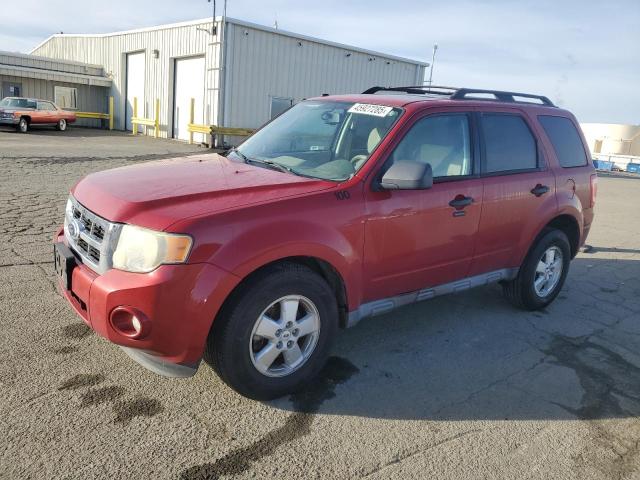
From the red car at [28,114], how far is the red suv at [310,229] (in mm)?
20799

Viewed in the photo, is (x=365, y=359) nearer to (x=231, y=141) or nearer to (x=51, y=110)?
(x=231, y=141)

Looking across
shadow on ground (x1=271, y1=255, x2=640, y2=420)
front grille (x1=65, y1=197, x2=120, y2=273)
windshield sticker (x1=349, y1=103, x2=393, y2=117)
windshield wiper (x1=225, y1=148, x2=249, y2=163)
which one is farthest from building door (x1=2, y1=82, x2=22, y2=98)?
shadow on ground (x1=271, y1=255, x2=640, y2=420)

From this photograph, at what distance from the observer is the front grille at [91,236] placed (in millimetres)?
2855

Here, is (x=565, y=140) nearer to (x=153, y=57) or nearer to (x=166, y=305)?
(x=166, y=305)

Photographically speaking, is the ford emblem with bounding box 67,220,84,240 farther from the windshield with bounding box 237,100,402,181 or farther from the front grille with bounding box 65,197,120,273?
the windshield with bounding box 237,100,402,181

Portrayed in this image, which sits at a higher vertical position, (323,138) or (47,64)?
(47,64)

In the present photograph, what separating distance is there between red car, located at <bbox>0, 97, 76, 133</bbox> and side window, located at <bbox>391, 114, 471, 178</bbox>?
2201 centimetres

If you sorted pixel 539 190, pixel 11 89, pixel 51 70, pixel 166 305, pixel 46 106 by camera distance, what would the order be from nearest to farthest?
1. pixel 166 305
2. pixel 539 190
3. pixel 46 106
4. pixel 11 89
5. pixel 51 70

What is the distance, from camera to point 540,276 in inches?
198

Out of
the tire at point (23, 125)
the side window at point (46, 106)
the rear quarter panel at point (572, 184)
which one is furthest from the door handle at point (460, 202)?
the side window at point (46, 106)

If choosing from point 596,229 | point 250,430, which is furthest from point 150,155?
point 250,430

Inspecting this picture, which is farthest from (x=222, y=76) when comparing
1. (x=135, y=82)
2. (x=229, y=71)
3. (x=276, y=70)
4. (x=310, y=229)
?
(x=310, y=229)

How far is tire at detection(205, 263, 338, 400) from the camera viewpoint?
9.64ft

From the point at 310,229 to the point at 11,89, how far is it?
28.9 meters
